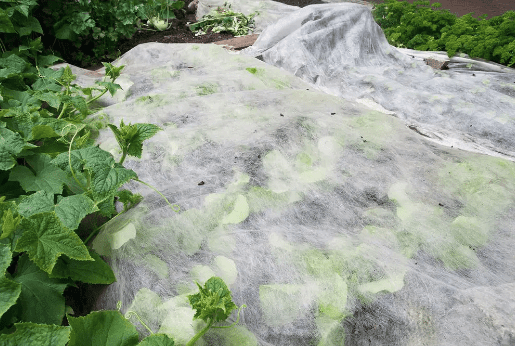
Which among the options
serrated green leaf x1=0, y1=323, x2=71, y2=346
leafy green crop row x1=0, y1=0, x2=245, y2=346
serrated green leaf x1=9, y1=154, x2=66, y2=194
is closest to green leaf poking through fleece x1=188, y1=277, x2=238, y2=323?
leafy green crop row x1=0, y1=0, x2=245, y2=346

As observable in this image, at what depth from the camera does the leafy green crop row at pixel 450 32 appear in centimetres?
363

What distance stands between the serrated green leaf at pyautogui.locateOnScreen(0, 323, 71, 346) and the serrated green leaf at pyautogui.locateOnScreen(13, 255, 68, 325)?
0.61ft

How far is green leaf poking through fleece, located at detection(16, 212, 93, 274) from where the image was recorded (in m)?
1.23

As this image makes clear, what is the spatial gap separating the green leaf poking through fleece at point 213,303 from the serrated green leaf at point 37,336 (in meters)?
0.38

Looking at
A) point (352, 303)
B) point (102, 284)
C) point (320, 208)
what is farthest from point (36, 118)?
point (352, 303)

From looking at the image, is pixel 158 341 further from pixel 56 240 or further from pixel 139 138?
pixel 139 138

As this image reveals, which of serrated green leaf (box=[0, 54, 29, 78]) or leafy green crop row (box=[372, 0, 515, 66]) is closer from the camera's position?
serrated green leaf (box=[0, 54, 29, 78])

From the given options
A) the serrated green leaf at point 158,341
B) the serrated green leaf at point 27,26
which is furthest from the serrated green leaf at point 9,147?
the serrated green leaf at point 27,26

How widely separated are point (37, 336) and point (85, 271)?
338mm

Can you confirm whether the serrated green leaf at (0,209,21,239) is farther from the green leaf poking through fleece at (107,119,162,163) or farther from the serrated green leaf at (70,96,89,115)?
the serrated green leaf at (70,96,89,115)

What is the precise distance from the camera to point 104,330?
1.20 meters

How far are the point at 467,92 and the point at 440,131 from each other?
571 mm

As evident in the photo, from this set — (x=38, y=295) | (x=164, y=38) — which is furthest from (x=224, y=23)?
(x=38, y=295)

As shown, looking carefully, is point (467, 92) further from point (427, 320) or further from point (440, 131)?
point (427, 320)
